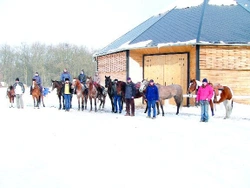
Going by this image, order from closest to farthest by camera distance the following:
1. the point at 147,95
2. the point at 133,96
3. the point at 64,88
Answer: the point at 147,95, the point at 133,96, the point at 64,88

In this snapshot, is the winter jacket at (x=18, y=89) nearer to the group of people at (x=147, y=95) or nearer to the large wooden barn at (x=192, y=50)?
the group of people at (x=147, y=95)

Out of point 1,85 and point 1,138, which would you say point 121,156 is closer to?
point 1,138

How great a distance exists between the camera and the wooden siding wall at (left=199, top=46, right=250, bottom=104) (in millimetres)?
18109

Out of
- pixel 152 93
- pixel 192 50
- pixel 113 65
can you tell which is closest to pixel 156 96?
pixel 152 93

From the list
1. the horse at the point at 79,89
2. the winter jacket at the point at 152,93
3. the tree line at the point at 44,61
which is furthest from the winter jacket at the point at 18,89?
the tree line at the point at 44,61

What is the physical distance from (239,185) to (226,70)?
47.2 ft

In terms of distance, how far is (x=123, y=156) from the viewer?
249 inches

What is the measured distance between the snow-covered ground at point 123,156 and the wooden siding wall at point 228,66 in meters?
8.36

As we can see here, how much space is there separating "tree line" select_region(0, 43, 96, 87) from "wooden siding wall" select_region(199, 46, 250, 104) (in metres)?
34.5

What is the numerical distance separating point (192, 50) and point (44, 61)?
133 feet

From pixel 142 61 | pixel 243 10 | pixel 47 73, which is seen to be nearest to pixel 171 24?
pixel 142 61

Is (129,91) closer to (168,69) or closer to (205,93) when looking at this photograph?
(205,93)

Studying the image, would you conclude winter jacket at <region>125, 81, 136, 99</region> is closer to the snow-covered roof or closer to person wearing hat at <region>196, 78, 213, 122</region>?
person wearing hat at <region>196, 78, 213, 122</region>

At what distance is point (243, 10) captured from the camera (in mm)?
22344
